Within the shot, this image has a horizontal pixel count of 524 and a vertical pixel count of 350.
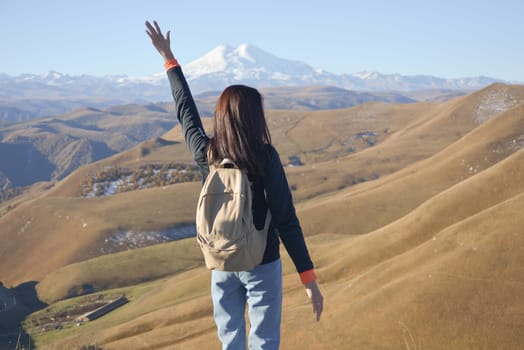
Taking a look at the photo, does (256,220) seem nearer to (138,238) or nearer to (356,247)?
(356,247)

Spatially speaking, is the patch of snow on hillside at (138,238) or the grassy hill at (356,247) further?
the patch of snow on hillside at (138,238)

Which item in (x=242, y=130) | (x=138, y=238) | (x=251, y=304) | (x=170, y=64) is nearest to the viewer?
(x=242, y=130)

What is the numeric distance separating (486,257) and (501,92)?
126m

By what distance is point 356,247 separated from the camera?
30.7 metres

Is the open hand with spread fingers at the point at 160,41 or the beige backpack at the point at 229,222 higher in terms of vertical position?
the open hand with spread fingers at the point at 160,41

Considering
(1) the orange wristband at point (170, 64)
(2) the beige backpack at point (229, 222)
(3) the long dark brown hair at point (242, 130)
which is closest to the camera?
(2) the beige backpack at point (229, 222)

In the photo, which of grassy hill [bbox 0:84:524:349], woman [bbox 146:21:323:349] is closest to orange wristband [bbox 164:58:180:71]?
woman [bbox 146:21:323:349]

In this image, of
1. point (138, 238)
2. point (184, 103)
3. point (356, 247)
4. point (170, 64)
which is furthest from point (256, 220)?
point (138, 238)

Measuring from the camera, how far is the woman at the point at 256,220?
557 cm

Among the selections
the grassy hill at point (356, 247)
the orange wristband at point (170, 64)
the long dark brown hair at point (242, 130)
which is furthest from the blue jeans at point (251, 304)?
the grassy hill at point (356, 247)

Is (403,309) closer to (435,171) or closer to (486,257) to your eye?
(486,257)

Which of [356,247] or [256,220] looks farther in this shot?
[356,247]

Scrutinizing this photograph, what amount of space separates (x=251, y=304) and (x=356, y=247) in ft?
84.3

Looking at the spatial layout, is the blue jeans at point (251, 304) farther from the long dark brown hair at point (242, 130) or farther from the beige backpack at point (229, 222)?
the long dark brown hair at point (242, 130)
